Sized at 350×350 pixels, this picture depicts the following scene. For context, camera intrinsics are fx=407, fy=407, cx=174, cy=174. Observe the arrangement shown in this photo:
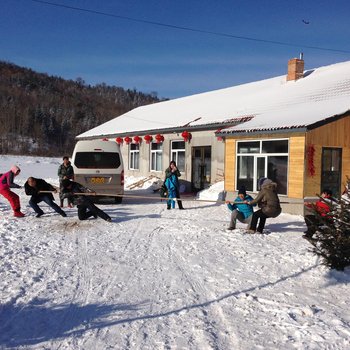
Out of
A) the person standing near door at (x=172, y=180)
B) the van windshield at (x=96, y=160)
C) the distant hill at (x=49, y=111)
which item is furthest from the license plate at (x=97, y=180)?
the distant hill at (x=49, y=111)

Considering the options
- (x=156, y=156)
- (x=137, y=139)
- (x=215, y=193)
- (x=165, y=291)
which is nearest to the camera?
(x=165, y=291)

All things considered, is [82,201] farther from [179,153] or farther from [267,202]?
[179,153]

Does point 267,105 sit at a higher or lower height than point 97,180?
higher

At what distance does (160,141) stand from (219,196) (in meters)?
7.24

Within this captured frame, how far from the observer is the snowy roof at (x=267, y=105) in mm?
14070

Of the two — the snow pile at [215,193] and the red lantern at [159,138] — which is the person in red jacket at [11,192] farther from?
the red lantern at [159,138]

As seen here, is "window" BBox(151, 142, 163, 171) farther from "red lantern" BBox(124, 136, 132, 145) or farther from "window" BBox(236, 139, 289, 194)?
"window" BBox(236, 139, 289, 194)

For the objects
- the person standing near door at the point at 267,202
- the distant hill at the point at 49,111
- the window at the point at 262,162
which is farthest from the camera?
A: the distant hill at the point at 49,111

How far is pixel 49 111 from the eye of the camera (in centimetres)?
10231

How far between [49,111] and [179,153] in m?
89.0

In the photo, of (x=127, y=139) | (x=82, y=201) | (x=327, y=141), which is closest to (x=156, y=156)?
(x=127, y=139)

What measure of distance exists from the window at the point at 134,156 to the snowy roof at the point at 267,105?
1.11 metres

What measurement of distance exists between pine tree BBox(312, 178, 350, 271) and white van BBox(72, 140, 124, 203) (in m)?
8.72

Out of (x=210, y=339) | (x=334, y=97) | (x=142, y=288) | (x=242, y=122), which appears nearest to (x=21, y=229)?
(x=142, y=288)
